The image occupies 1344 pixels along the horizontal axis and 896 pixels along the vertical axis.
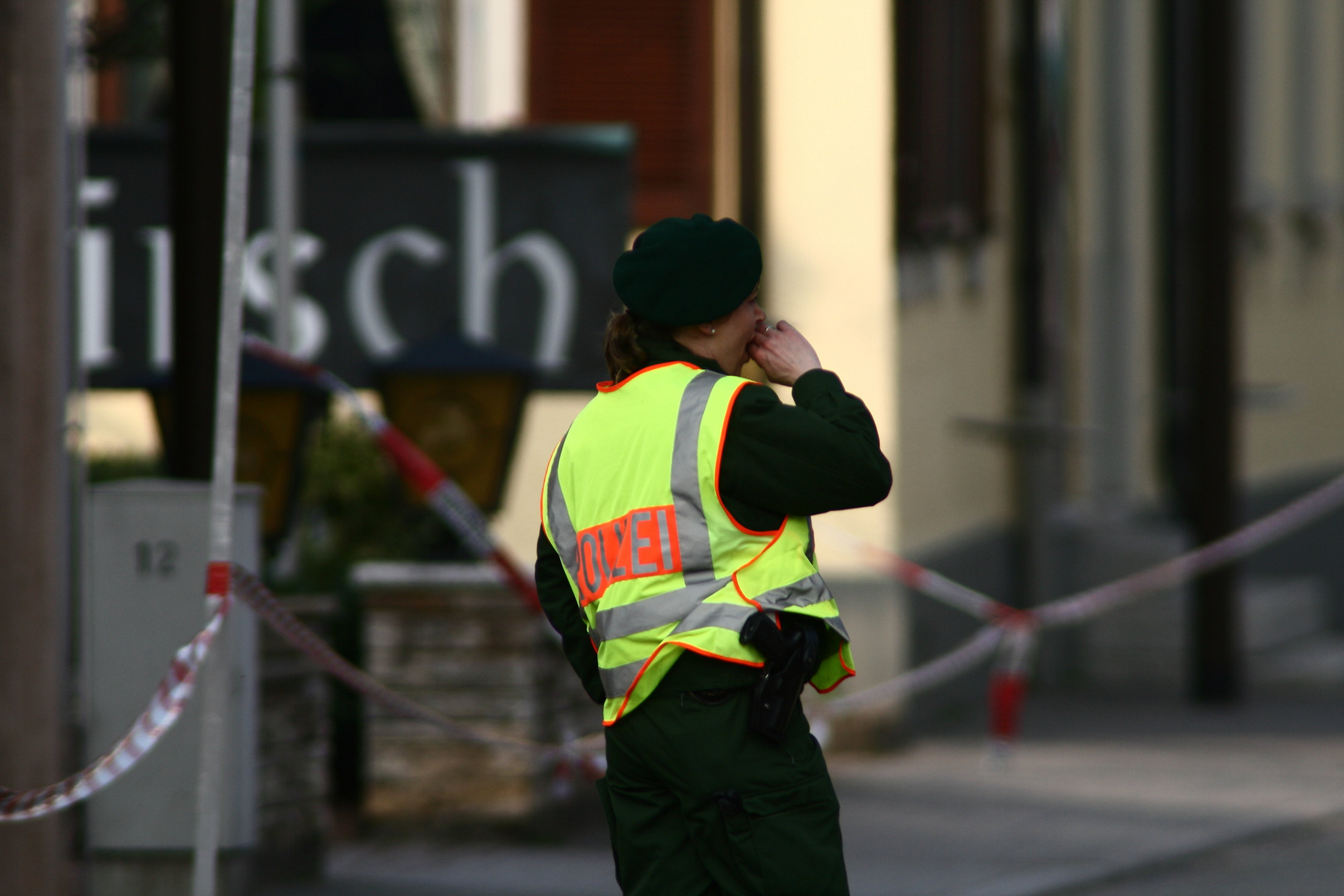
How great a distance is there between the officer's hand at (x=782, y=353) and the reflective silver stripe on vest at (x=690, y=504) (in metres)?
0.22

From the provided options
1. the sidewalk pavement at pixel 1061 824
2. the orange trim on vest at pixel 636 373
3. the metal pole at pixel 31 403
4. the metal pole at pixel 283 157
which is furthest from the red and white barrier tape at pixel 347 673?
the orange trim on vest at pixel 636 373

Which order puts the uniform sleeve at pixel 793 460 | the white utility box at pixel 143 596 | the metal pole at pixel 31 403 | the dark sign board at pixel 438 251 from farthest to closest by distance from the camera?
1. the dark sign board at pixel 438 251
2. the white utility box at pixel 143 596
3. the metal pole at pixel 31 403
4. the uniform sleeve at pixel 793 460

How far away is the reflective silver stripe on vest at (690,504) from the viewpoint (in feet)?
Result: 12.1

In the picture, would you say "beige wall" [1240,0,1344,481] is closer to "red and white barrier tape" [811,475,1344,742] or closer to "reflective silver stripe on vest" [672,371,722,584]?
"red and white barrier tape" [811,475,1344,742]

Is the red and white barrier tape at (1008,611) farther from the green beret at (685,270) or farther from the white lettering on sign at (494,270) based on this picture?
the green beret at (685,270)

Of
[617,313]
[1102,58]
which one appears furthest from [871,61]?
[617,313]

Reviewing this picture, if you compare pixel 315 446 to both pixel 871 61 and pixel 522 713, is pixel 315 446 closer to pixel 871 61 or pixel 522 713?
pixel 522 713

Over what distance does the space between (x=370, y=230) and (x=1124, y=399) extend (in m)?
7.11

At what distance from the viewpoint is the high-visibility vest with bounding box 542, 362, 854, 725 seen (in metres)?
3.68

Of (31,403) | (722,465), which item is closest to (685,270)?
(722,465)

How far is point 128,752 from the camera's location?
5086 mm

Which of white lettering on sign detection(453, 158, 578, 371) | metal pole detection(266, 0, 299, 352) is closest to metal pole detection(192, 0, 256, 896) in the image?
metal pole detection(266, 0, 299, 352)

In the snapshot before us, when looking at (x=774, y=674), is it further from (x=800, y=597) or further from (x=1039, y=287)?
(x=1039, y=287)

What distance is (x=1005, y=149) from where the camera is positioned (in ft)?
43.1
